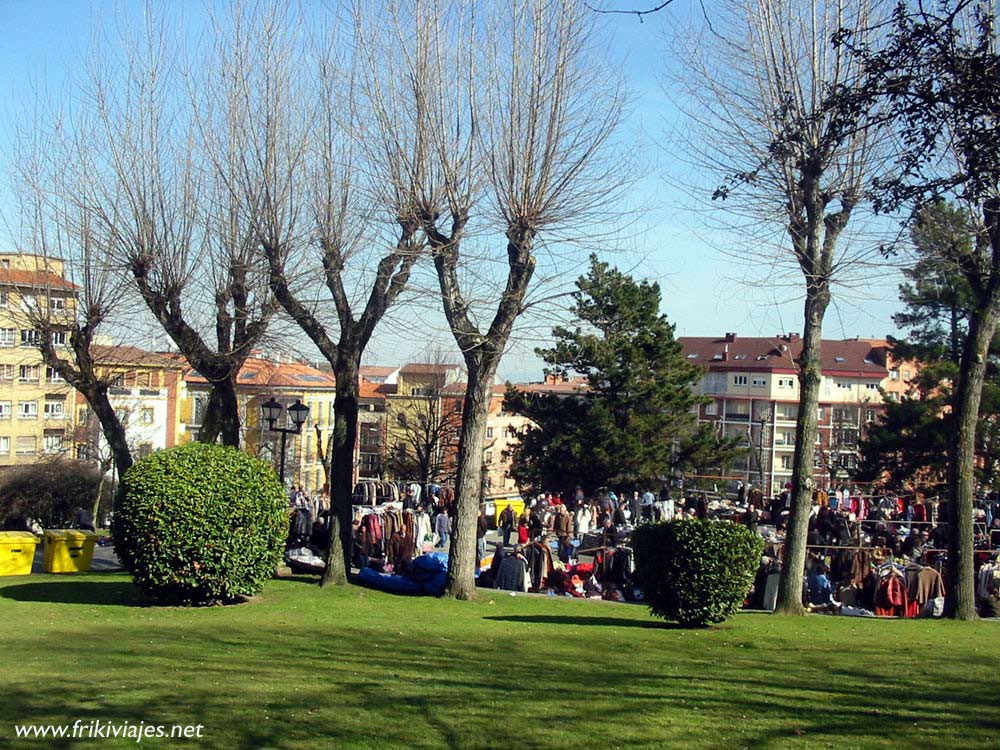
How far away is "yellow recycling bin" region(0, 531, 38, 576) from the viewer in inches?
708

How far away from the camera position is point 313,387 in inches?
2517

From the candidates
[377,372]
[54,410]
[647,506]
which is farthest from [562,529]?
[377,372]

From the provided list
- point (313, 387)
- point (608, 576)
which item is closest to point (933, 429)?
point (608, 576)

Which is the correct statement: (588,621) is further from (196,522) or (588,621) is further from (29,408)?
(29,408)

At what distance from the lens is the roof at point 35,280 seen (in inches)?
734

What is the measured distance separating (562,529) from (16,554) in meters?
12.2

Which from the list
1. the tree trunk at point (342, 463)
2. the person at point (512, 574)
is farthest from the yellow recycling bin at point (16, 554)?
the person at point (512, 574)

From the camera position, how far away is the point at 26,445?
2100 inches

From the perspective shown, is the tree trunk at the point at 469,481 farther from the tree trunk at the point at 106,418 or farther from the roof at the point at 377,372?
the roof at the point at 377,372

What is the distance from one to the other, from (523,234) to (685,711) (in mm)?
8562

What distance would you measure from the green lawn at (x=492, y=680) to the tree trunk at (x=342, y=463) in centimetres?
309

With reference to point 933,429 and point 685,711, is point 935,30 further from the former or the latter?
point 933,429

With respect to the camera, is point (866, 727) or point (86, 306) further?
point (86, 306)

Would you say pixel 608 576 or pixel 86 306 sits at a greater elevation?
pixel 86 306
